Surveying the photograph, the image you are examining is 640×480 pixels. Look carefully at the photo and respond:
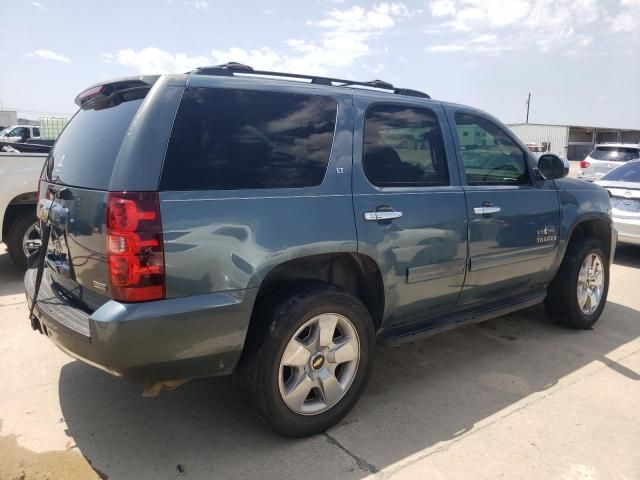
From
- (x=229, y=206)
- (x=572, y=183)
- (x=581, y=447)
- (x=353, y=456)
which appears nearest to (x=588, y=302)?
(x=572, y=183)

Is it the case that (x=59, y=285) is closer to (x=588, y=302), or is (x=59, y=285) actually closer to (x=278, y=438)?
(x=278, y=438)

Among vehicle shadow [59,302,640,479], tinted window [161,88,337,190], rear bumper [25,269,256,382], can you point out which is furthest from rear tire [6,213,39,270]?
tinted window [161,88,337,190]

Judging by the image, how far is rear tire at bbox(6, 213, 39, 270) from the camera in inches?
223

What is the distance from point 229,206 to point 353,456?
1.45 meters

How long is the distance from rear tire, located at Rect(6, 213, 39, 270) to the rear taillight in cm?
410

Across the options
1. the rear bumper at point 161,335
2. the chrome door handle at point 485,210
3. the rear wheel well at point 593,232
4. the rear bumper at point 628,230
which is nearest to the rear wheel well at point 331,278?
the rear bumper at point 161,335

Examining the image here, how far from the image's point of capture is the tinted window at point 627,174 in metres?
7.86

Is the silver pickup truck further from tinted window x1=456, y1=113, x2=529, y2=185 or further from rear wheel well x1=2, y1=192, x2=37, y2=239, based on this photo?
tinted window x1=456, y1=113, x2=529, y2=185

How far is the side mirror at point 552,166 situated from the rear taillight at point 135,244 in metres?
→ 3.11

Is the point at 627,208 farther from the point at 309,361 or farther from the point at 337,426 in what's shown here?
the point at 309,361

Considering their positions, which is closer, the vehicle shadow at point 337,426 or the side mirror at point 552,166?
the vehicle shadow at point 337,426

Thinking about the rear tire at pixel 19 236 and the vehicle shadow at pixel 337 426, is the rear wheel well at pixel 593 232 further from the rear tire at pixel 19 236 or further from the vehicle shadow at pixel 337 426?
the rear tire at pixel 19 236

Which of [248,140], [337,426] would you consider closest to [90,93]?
[248,140]

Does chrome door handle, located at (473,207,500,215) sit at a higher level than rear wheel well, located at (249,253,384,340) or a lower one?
higher
